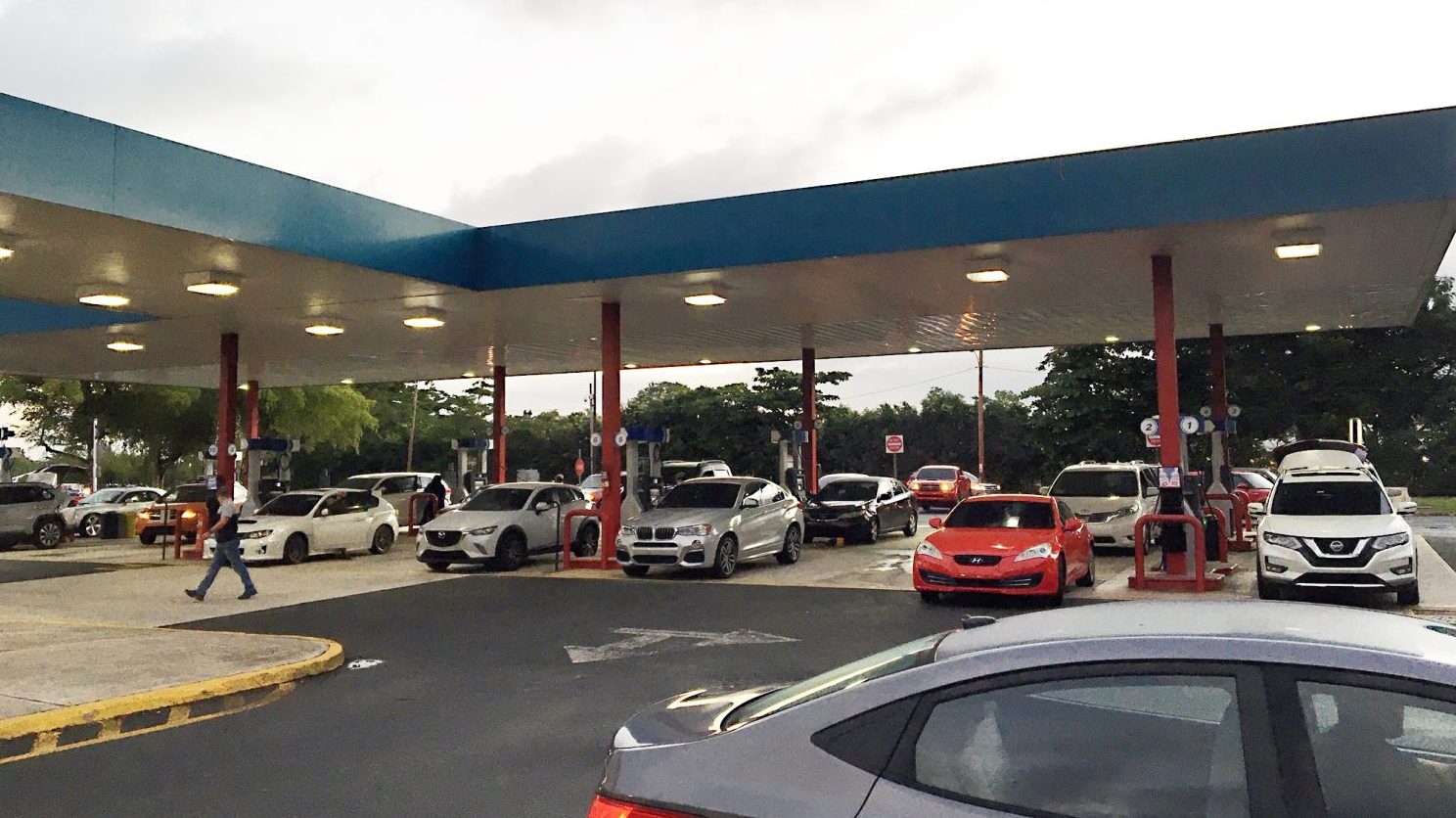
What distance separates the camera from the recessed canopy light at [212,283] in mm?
17016

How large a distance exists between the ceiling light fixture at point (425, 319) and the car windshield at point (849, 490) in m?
9.26

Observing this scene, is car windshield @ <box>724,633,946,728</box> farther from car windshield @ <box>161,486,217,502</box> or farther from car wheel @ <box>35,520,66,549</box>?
car wheel @ <box>35,520,66,549</box>

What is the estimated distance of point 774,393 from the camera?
189 feet

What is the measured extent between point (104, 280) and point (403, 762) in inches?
539

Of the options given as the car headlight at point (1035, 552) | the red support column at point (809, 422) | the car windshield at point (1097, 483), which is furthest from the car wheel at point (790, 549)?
the car headlight at point (1035, 552)

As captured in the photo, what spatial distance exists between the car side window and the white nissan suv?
11513 millimetres

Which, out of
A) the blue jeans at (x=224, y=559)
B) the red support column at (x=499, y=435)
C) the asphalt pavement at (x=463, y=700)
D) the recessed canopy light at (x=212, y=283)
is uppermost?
the recessed canopy light at (x=212, y=283)

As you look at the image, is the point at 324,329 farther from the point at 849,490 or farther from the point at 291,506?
the point at 849,490

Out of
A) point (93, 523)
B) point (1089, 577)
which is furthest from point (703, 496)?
point (93, 523)

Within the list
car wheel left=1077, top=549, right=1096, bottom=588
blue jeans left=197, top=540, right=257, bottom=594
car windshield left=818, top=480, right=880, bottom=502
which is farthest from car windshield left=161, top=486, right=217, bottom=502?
car wheel left=1077, top=549, right=1096, bottom=588

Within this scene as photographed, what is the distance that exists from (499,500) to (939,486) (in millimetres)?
18552

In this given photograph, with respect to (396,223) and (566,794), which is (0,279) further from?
(566,794)

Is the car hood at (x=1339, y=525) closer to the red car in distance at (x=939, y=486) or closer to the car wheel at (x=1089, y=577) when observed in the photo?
the car wheel at (x=1089, y=577)

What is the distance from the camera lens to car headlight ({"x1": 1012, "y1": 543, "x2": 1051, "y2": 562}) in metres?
13.8
